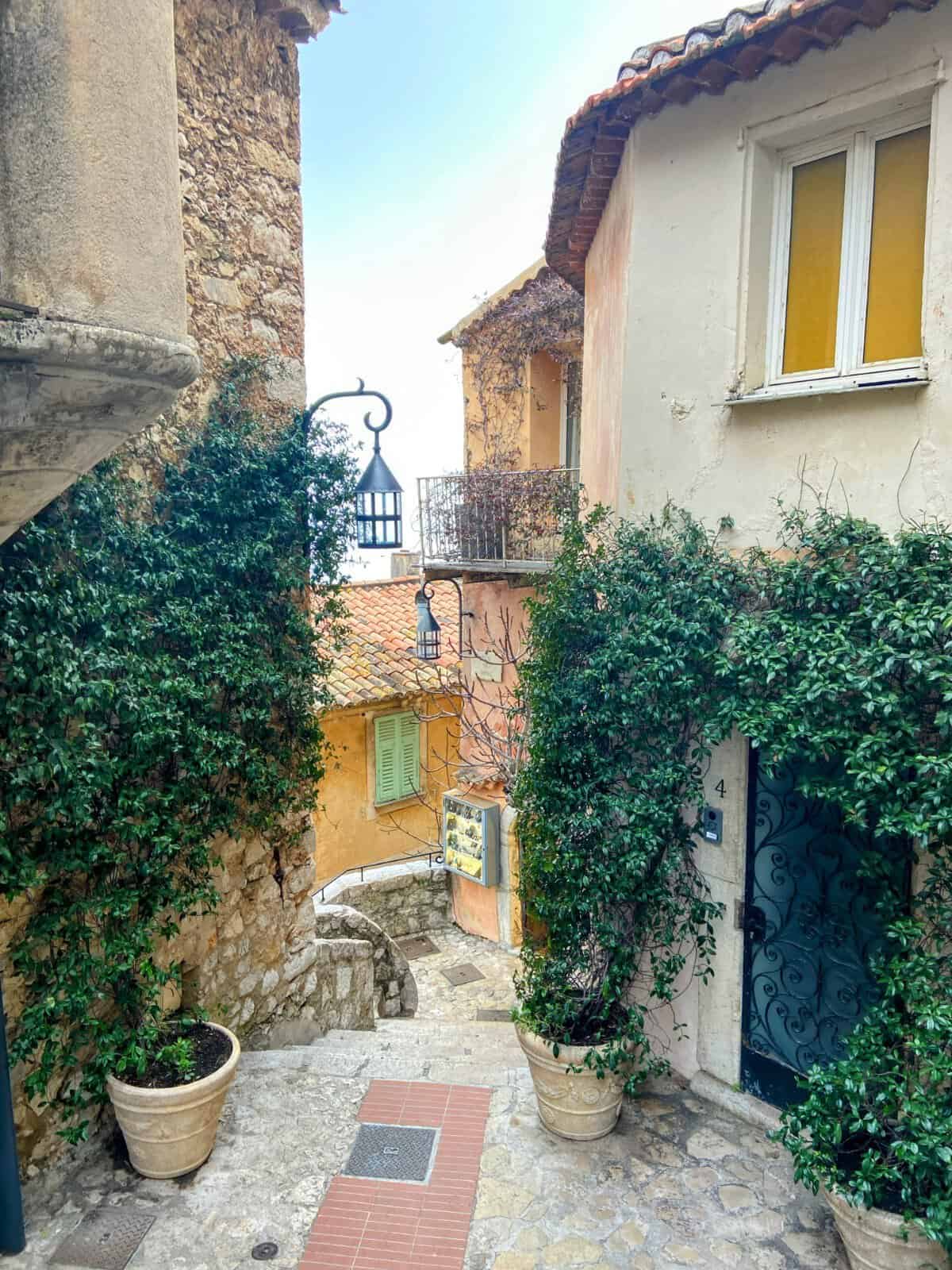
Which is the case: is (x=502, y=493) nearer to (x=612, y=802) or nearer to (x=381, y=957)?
(x=381, y=957)

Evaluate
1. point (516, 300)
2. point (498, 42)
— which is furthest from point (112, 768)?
point (498, 42)

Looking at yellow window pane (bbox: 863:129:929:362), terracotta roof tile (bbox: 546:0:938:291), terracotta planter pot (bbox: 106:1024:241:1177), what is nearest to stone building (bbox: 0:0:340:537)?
terracotta roof tile (bbox: 546:0:938:291)

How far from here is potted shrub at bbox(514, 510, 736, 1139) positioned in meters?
5.16

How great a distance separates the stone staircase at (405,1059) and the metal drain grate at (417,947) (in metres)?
5.00

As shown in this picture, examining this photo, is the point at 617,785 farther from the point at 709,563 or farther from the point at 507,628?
the point at 507,628

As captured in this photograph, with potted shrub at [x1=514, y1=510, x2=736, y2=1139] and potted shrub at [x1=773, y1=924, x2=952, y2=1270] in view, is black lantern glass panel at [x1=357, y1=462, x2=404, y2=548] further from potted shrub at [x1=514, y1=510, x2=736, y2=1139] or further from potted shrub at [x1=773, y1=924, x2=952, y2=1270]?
potted shrub at [x1=773, y1=924, x2=952, y2=1270]

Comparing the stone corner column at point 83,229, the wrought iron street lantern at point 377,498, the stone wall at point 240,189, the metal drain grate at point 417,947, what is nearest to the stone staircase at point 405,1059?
the wrought iron street lantern at point 377,498

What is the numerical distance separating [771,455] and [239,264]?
4036mm

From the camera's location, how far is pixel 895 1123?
13.7 ft

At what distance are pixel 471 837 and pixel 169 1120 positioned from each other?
7883 mm

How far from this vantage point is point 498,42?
435 inches

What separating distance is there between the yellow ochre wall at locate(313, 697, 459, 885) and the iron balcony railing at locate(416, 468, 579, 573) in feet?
11.2

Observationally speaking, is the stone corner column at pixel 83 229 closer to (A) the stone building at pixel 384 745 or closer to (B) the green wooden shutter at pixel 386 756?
(A) the stone building at pixel 384 745

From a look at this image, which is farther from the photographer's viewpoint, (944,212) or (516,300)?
(516,300)
